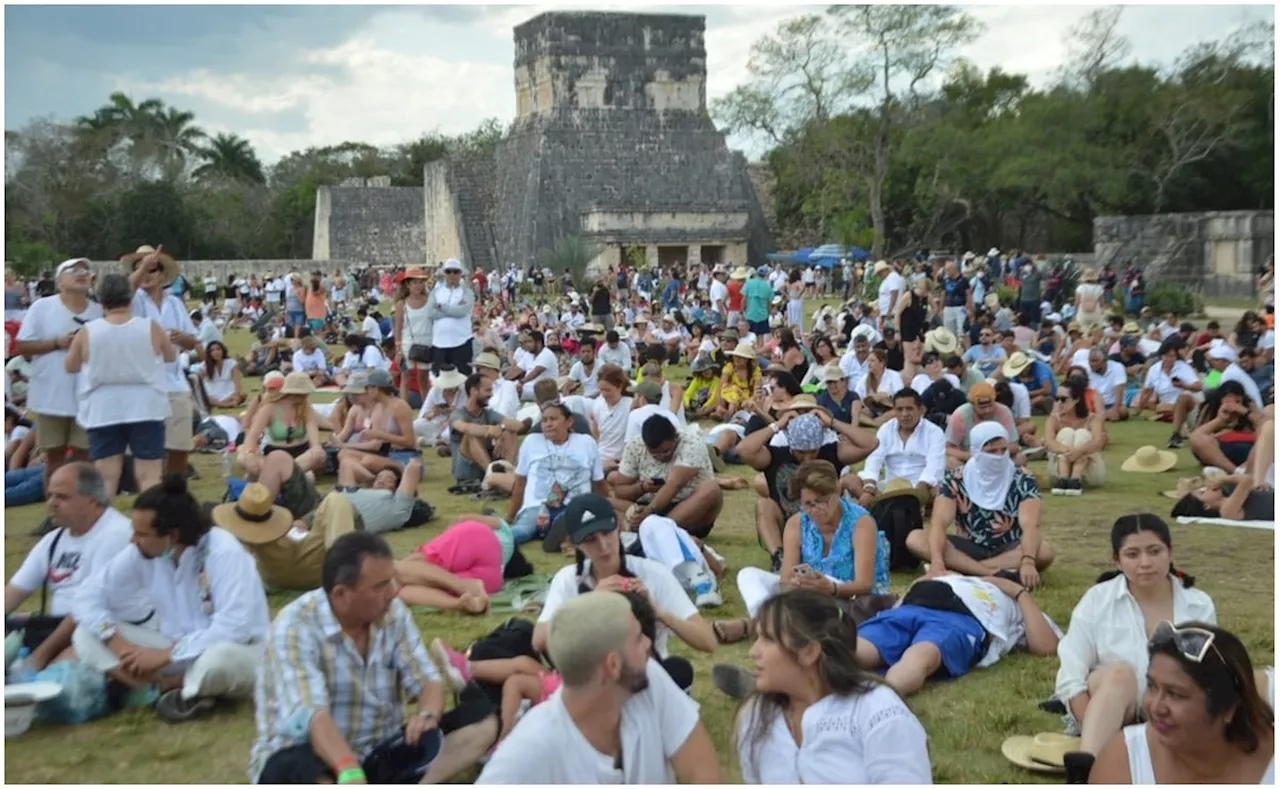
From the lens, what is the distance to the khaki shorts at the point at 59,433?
26.9 feet

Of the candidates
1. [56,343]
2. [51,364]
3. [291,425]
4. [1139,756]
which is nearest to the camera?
[1139,756]

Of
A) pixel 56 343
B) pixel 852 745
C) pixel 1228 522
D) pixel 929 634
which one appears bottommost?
pixel 1228 522

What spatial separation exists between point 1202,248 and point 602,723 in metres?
28.7

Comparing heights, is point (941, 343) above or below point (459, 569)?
above

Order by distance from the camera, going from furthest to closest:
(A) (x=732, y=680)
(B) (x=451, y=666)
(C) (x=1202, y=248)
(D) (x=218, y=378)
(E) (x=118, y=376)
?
(C) (x=1202, y=248) < (D) (x=218, y=378) < (E) (x=118, y=376) < (A) (x=732, y=680) < (B) (x=451, y=666)

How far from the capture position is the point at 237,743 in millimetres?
4773

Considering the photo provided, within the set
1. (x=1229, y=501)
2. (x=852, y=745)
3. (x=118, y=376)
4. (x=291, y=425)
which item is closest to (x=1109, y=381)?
(x=1229, y=501)

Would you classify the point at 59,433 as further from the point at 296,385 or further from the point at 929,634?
the point at 929,634

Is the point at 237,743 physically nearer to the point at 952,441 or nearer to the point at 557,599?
the point at 557,599

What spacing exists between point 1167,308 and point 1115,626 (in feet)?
70.7

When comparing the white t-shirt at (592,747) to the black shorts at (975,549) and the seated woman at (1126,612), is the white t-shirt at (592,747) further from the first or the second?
the black shorts at (975,549)

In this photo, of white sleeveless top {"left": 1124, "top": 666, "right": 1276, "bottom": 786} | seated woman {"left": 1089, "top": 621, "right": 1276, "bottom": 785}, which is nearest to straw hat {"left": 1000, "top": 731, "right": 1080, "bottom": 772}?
white sleeveless top {"left": 1124, "top": 666, "right": 1276, "bottom": 786}

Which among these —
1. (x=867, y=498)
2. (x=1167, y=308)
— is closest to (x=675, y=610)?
(x=867, y=498)

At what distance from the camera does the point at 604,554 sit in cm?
471
